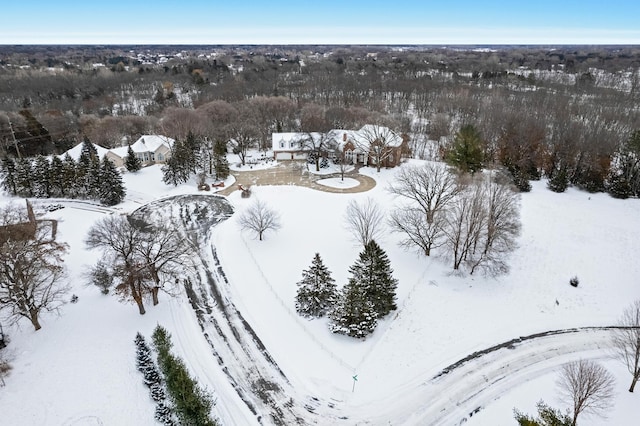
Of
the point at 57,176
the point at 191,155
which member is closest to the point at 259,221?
the point at 191,155

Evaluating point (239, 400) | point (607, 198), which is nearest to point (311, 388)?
point (239, 400)

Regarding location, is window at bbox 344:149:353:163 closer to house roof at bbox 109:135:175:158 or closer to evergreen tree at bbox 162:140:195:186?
evergreen tree at bbox 162:140:195:186

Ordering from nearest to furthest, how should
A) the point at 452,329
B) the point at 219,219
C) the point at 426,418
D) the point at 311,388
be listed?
the point at 426,418 < the point at 311,388 < the point at 452,329 < the point at 219,219

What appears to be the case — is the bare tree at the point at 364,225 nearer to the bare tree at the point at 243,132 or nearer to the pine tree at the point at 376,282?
the pine tree at the point at 376,282

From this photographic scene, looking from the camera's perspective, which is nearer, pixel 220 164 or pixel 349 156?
pixel 220 164

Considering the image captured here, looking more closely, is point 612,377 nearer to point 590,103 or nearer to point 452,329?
point 452,329

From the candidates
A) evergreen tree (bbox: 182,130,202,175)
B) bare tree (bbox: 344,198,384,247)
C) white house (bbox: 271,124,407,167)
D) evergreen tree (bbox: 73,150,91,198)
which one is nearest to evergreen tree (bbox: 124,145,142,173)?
evergreen tree (bbox: 73,150,91,198)

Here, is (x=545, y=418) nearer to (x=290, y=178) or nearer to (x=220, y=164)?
(x=290, y=178)

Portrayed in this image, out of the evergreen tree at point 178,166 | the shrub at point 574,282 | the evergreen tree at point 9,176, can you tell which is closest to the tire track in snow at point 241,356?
the evergreen tree at point 178,166
